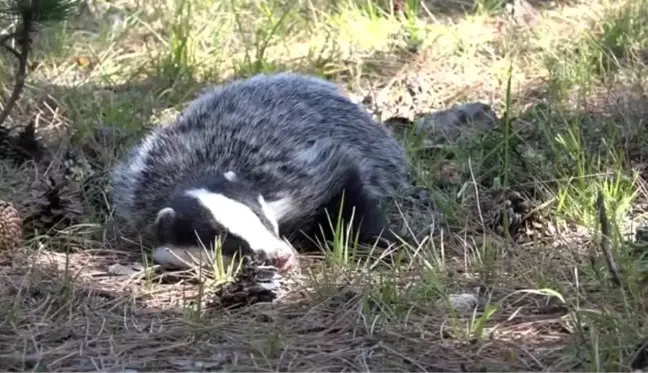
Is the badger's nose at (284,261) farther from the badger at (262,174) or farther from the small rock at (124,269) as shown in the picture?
the small rock at (124,269)

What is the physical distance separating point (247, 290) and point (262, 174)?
3.27 feet

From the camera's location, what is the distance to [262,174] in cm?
431

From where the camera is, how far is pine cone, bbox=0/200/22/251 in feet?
12.7

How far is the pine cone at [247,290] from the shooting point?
3.36 m

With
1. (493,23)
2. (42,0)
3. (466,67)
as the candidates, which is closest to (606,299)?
(42,0)

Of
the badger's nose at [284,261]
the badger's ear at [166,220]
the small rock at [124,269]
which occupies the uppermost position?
the badger's ear at [166,220]

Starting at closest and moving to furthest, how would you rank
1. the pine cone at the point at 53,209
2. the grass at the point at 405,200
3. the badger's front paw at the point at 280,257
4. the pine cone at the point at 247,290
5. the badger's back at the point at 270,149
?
1. the grass at the point at 405,200
2. the pine cone at the point at 247,290
3. the badger's front paw at the point at 280,257
4. the pine cone at the point at 53,209
5. the badger's back at the point at 270,149

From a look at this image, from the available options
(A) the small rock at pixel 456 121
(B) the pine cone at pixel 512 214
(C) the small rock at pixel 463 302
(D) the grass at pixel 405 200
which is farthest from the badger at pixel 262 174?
(C) the small rock at pixel 463 302

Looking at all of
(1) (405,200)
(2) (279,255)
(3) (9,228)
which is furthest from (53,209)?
(1) (405,200)

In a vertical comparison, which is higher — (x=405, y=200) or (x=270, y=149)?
(x=270, y=149)

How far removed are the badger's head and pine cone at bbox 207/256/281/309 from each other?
0.82 ft

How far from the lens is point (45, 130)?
5383 millimetres

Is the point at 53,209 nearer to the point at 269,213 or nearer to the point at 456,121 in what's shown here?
the point at 269,213

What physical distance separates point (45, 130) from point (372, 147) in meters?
1.63
